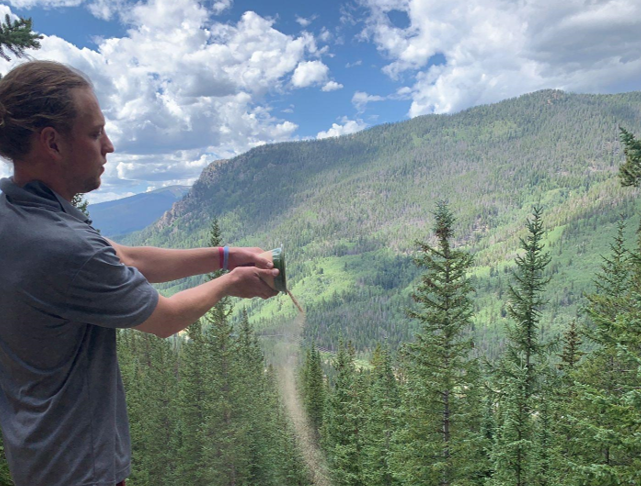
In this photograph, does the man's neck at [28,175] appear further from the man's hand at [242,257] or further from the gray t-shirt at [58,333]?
the man's hand at [242,257]

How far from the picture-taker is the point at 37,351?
66.4 inches

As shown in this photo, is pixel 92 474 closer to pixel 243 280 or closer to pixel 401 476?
pixel 243 280

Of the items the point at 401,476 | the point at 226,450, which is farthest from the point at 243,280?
the point at 226,450

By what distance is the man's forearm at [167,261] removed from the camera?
96.7 inches

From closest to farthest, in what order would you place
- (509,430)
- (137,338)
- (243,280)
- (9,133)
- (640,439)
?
1. (9,133)
2. (243,280)
3. (640,439)
4. (509,430)
5. (137,338)

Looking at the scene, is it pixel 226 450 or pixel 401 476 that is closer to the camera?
pixel 401 476

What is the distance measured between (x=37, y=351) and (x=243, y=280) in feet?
3.14

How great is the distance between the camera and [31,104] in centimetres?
167

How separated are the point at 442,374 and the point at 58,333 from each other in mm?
13898

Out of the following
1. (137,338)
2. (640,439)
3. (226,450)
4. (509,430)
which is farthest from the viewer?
(137,338)

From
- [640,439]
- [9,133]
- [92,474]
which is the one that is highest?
[9,133]

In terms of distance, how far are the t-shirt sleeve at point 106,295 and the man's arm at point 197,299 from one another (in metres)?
0.09

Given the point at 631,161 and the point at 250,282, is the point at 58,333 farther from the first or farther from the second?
the point at 631,161

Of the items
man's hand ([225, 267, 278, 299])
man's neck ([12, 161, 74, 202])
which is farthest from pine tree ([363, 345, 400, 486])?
man's neck ([12, 161, 74, 202])
